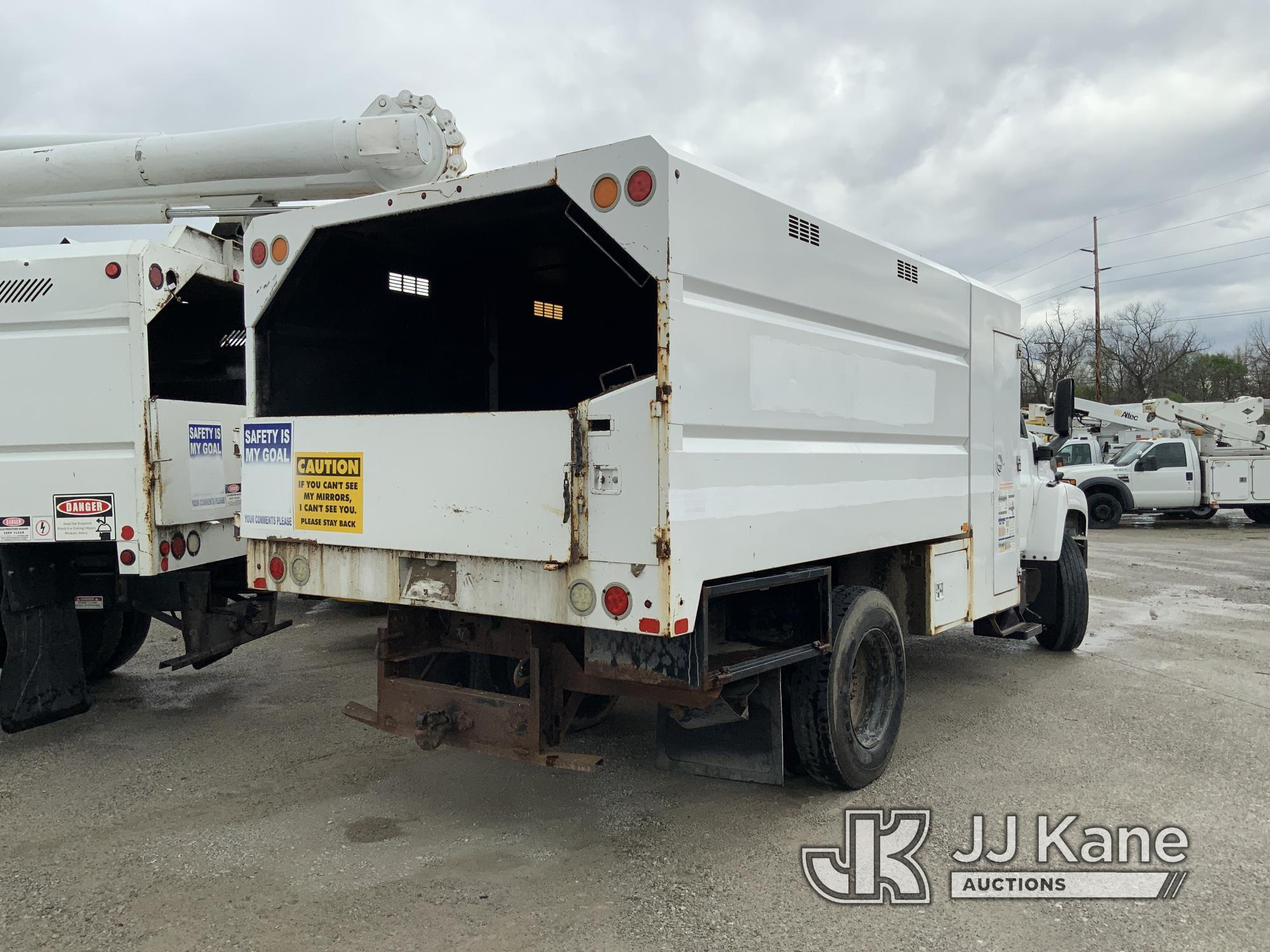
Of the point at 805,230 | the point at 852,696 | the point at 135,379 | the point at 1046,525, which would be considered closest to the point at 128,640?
the point at 135,379

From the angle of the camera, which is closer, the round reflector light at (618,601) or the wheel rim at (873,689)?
the round reflector light at (618,601)

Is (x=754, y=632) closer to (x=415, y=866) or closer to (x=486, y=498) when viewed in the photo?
(x=486, y=498)

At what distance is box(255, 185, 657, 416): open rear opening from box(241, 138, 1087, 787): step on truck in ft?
0.06

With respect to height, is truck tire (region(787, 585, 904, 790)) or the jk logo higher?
truck tire (region(787, 585, 904, 790))

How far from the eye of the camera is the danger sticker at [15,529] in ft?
17.1

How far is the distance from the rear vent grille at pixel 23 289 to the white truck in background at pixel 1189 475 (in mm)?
19031

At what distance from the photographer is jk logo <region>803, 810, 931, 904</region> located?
3.56m

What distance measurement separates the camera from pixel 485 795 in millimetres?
4531

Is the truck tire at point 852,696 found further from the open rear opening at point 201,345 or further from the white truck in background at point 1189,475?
the white truck in background at point 1189,475

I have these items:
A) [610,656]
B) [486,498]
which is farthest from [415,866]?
[486,498]

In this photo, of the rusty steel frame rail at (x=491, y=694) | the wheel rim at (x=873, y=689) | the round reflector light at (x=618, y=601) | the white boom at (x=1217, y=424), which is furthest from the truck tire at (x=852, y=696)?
the white boom at (x=1217, y=424)

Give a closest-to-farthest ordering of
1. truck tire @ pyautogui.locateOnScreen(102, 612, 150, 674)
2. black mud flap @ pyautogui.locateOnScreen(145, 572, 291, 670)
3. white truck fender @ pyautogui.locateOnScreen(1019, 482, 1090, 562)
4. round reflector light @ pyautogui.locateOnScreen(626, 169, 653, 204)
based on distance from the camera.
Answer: round reflector light @ pyautogui.locateOnScreen(626, 169, 653, 204) → black mud flap @ pyautogui.locateOnScreen(145, 572, 291, 670) → truck tire @ pyautogui.locateOnScreen(102, 612, 150, 674) → white truck fender @ pyautogui.locateOnScreen(1019, 482, 1090, 562)

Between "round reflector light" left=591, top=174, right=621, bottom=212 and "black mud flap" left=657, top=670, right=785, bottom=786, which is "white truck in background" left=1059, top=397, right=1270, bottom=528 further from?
"round reflector light" left=591, top=174, right=621, bottom=212

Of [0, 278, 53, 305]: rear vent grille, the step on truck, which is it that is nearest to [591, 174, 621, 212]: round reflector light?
the step on truck
